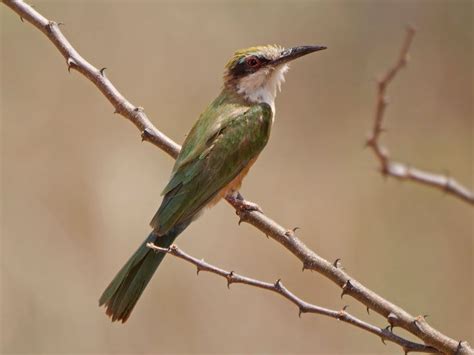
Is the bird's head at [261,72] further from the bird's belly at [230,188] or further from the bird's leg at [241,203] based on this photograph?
the bird's leg at [241,203]

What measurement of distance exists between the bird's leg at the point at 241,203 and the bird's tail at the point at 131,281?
0.28 metres

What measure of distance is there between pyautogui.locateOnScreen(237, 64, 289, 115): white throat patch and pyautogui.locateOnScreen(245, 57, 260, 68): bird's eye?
0.05 meters

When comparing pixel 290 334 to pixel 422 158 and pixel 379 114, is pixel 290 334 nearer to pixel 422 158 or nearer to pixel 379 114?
pixel 422 158

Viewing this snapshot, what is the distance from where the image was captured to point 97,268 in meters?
5.36

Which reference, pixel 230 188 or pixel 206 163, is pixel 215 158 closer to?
pixel 206 163

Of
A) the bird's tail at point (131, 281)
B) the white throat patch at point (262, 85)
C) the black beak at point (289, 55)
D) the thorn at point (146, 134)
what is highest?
the black beak at point (289, 55)

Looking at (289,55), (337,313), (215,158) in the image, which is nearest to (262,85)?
(289,55)

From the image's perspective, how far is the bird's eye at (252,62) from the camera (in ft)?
13.8

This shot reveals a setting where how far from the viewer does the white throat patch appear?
13.6 ft

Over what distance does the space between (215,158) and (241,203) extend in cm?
41

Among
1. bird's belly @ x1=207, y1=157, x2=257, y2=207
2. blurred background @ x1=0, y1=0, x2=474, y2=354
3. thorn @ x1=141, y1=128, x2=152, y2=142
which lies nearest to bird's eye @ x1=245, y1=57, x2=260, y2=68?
bird's belly @ x1=207, y1=157, x2=257, y2=207

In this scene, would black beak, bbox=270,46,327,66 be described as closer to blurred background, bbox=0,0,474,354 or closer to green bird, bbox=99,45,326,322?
green bird, bbox=99,45,326,322

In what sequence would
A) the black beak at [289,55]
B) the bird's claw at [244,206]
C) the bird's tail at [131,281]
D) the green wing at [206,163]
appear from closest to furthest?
the bird's claw at [244,206] < the bird's tail at [131,281] < the green wing at [206,163] < the black beak at [289,55]

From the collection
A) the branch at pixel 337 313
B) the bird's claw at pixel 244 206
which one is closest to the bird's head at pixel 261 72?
the bird's claw at pixel 244 206
